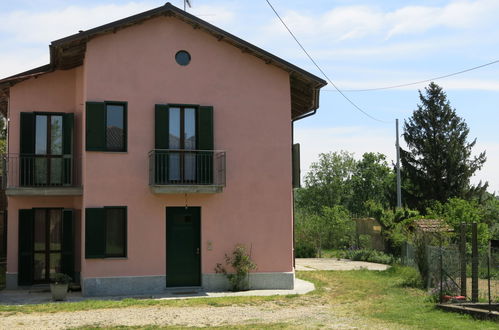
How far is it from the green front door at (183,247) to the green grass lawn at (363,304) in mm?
1839

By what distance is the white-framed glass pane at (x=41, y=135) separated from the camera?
17.2 meters

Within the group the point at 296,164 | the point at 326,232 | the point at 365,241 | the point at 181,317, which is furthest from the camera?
the point at 326,232

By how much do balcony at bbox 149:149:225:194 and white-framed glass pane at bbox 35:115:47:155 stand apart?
144 inches

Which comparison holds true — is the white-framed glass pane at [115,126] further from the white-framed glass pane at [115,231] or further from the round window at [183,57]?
the round window at [183,57]

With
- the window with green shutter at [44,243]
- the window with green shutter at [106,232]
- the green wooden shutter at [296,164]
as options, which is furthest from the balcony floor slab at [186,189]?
the window with green shutter at [44,243]

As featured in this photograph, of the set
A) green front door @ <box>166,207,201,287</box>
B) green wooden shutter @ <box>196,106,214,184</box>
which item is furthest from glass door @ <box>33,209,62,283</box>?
green wooden shutter @ <box>196,106,214,184</box>

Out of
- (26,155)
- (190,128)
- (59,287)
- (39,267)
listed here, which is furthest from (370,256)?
(26,155)

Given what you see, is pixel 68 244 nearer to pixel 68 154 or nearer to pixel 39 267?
pixel 39 267

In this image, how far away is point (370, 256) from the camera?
27.6 meters

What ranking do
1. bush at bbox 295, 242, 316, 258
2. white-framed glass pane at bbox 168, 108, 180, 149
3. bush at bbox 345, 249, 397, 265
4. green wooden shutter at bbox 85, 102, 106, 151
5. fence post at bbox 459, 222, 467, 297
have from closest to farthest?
fence post at bbox 459, 222, 467, 297
green wooden shutter at bbox 85, 102, 106, 151
white-framed glass pane at bbox 168, 108, 180, 149
bush at bbox 345, 249, 397, 265
bush at bbox 295, 242, 316, 258

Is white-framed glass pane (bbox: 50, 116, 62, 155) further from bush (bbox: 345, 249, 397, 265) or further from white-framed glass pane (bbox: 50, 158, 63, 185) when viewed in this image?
bush (bbox: 345, 249, 397, 265)

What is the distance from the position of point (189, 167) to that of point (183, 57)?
3217mm

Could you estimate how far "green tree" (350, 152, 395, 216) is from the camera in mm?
59122

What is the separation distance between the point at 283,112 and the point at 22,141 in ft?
25.5
